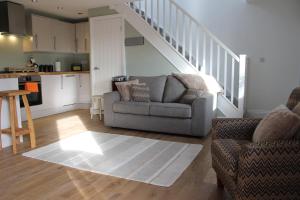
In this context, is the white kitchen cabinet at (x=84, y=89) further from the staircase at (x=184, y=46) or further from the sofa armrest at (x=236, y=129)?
the sofa armrest at (x=236, y=129)

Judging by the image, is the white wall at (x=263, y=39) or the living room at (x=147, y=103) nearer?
the living room at (x=147, y=103)

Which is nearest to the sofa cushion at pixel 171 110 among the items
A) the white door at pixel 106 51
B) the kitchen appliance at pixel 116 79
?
the kitchen appliance at pixel 116 79

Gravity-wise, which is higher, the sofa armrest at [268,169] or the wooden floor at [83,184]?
the sofa armrest at [268,169]

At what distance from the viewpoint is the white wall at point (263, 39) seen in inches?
185

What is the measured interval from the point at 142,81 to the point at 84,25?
3.00m

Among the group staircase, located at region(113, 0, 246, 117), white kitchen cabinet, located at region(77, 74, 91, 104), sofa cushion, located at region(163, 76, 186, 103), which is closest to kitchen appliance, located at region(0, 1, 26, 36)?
white kitchen cabinet, located at region(77, 74, 91, 104)

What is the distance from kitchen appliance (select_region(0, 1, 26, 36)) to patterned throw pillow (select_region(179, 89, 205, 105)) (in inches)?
148

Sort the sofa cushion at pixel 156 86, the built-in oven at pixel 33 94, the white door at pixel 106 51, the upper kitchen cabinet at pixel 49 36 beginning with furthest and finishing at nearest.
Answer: the upper kitchen cabinet at pixel 49 36, the white door at pixel 106 51, the built-in oven at pixel 33 94, the sofa cushion at pixel 156 86

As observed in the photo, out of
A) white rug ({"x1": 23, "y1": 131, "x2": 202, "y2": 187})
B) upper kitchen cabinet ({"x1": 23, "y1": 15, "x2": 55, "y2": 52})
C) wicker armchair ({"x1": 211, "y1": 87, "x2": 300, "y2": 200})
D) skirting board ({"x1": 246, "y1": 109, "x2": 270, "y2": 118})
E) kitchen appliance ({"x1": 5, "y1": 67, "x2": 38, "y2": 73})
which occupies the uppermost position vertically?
upper kitchen cabinet ({"x1": 23, "y1": 15, "x2": 55, "y2": 52})

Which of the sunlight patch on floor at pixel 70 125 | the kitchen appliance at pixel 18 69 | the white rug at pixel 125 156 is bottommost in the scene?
the white rug at pixel 125 156

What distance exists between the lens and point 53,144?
11.3 feet

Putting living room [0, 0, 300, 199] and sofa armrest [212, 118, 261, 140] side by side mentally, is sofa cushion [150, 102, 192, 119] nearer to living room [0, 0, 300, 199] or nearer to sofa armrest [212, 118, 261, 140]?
living room [0, 0, 300, 199]

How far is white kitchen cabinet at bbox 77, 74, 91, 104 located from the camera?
6340mm

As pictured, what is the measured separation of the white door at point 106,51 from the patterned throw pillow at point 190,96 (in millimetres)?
1805
